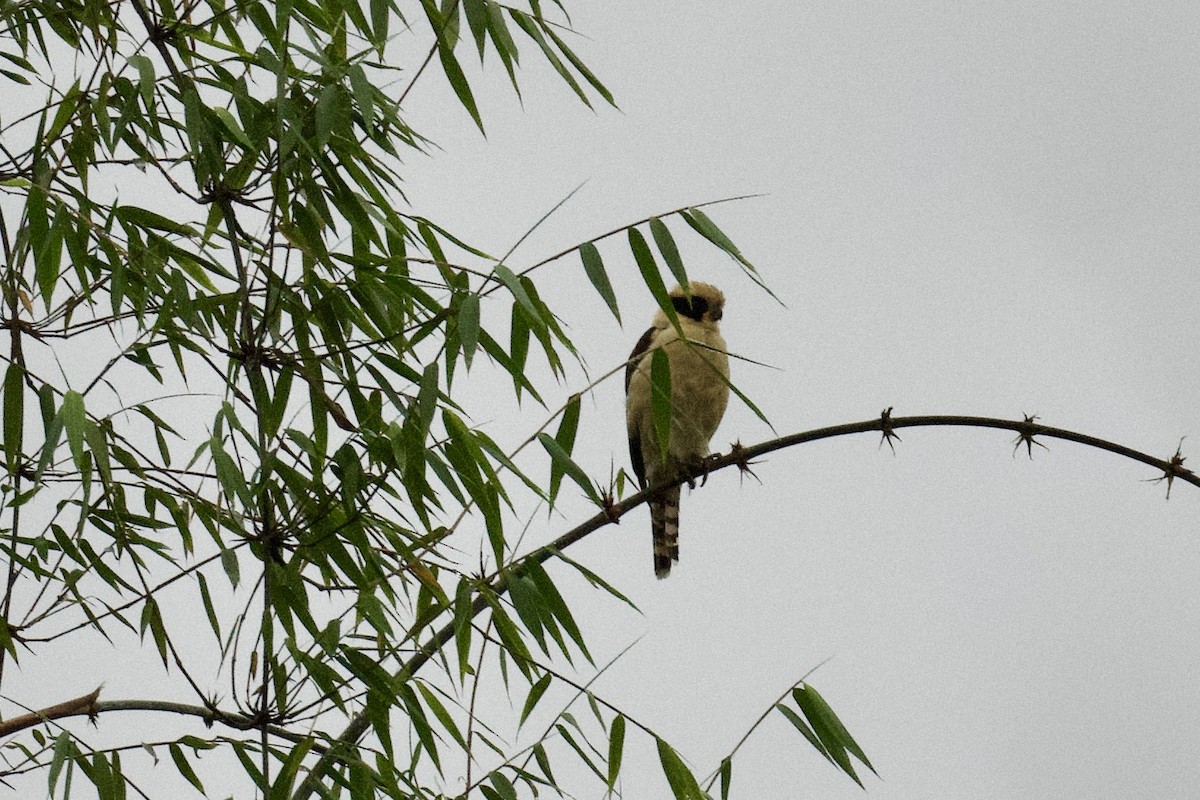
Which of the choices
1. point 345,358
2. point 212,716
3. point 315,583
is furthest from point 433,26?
point 212,716

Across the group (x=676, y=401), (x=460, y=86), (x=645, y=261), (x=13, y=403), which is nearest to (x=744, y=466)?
(x=645, y=261)

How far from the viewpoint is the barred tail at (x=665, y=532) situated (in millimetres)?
5781

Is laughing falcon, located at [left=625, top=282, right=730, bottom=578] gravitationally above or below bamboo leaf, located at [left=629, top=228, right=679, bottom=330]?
above

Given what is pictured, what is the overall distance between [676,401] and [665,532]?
57 cm

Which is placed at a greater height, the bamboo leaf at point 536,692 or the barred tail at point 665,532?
the barred tail at point 665,532

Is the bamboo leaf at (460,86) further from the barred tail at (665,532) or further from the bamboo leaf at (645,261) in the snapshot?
the barred tail at (665,532)

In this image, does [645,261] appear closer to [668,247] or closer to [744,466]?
[668,247]

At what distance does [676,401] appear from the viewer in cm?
552

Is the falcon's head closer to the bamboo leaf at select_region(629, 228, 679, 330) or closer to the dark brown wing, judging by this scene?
the dark brown wing

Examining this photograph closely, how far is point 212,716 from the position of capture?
300cm

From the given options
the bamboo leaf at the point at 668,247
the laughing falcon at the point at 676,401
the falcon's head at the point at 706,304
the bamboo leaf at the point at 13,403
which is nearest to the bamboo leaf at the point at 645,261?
the bamboo leaf at the point at 668,247

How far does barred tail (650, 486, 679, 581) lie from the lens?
5.78m

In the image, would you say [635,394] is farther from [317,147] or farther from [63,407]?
[63,407]

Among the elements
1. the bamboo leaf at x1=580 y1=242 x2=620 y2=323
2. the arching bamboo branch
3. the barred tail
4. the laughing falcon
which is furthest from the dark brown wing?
the bamboo leaf at x1=580 y1=242 x2=620 y2=323
